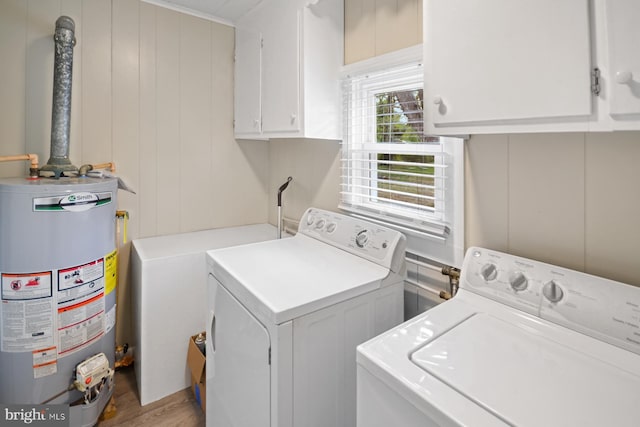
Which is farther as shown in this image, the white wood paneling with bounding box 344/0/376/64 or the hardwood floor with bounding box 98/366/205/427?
the hardwood floor with bounding box 98/366/205/427

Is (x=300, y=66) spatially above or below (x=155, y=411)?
above

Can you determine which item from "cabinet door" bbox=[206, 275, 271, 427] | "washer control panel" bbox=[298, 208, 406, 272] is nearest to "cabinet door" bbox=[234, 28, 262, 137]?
"washer control panel" bbox=[298, 208, 406, 272]

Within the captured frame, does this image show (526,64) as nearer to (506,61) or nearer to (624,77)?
(506,61)

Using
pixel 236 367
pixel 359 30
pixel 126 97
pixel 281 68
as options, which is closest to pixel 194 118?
pixel 126 97

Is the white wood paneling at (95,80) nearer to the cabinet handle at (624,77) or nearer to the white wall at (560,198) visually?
the white wall at (560,198)

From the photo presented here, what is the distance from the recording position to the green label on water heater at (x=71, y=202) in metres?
1.51

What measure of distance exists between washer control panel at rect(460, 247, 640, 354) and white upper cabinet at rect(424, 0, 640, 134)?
44 centimetres

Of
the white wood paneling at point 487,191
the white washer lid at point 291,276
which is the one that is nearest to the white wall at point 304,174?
the white washer lid at point 291,276

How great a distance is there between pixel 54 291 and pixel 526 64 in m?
2.04

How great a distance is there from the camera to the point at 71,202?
5.16 ft

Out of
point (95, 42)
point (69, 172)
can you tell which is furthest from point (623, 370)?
point (95, 42)

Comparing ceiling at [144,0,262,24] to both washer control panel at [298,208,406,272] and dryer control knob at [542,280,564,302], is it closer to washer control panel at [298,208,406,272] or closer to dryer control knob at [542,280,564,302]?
washer control panel at [298,208,406,272]

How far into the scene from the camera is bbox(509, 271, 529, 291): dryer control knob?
39.8 inches

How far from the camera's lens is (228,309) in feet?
4.49
